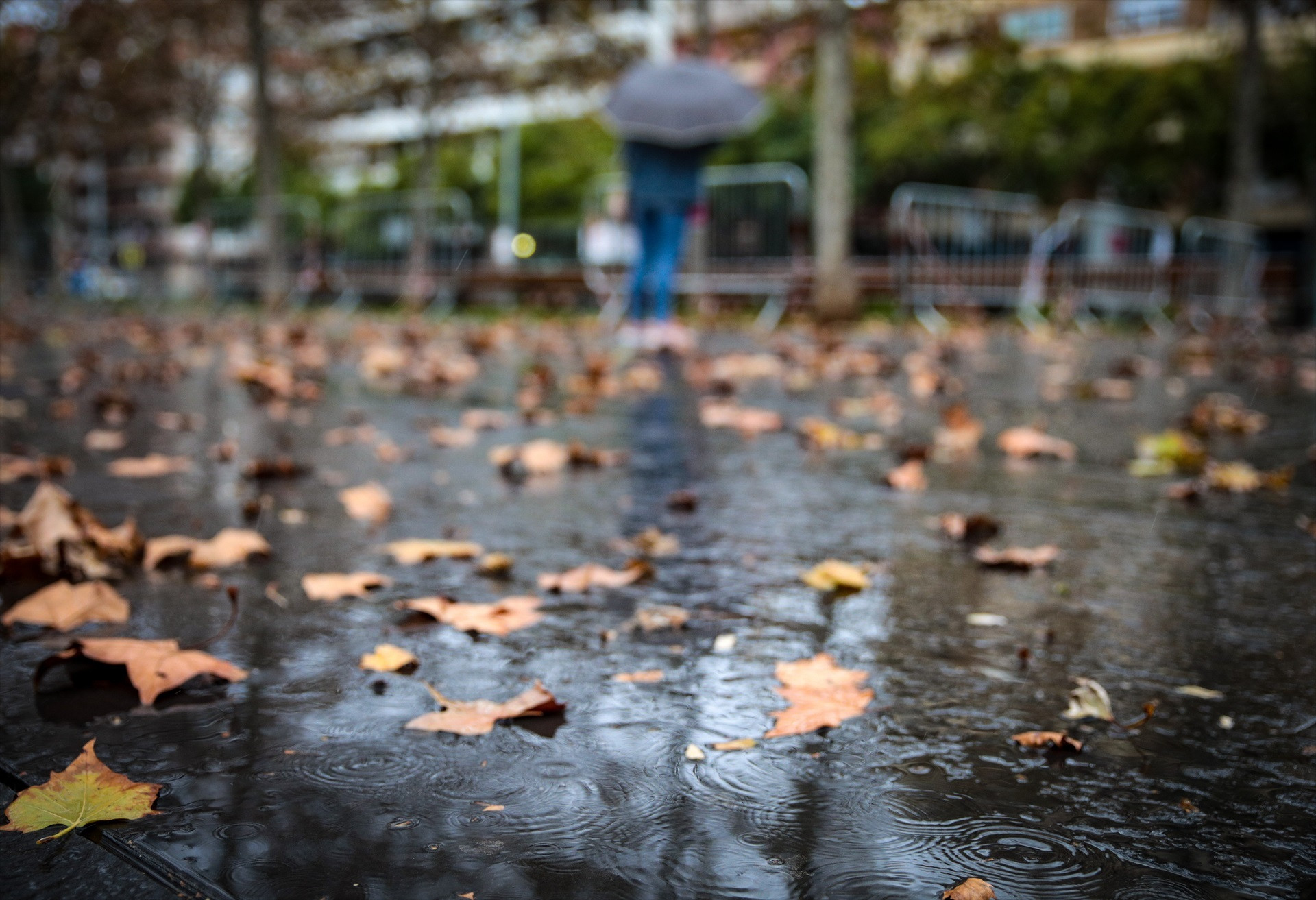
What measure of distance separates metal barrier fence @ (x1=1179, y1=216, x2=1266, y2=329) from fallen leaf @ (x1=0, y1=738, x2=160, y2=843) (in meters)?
13.7

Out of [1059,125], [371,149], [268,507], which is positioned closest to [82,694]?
[268,507]

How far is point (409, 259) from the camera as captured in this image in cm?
1758

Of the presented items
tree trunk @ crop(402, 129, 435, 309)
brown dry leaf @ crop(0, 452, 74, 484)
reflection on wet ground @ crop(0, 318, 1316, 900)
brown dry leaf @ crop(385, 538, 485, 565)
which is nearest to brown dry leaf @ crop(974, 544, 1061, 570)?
reflection on wet ground @ crop(0, 318, 1316, 900)

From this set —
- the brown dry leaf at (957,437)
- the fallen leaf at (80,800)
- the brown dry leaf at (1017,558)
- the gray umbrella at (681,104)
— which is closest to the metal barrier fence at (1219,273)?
the gray umbrella at (681,104)

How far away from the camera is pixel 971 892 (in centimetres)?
104

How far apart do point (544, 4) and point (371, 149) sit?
154 ft

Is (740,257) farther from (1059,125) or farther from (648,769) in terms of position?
(1059,125)

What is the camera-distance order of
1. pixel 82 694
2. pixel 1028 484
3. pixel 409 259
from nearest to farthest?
pixel 82 694
pixel 1028 484
pixel 409 259

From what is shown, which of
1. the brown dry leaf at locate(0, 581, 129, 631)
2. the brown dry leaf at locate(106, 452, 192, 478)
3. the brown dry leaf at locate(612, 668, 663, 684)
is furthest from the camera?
the brown dry leaf at locate(106, 452, 192, 478)

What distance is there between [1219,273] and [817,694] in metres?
14.3

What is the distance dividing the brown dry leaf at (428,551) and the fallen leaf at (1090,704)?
1.22m

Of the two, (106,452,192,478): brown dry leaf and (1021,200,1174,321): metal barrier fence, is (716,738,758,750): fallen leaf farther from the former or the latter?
(1021,200,1174,321): metal barrier fence

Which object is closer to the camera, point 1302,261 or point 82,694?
point 82,694

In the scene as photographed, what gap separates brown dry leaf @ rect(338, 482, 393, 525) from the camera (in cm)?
266
